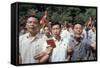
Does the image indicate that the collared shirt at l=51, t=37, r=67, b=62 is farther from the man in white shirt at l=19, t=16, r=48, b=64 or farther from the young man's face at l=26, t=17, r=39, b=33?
the young man's face at l=26, t=17, r=39, b=33

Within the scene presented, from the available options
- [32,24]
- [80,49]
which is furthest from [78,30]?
[32,24]

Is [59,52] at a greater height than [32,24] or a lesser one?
lesser

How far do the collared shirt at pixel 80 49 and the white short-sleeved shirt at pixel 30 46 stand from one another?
25cm

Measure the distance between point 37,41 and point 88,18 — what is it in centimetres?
49

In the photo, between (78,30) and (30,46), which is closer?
(30,46)

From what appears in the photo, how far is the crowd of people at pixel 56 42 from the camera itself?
2.05 m

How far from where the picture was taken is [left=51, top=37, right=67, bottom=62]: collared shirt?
7.06 ft

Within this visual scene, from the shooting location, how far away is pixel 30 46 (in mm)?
2057

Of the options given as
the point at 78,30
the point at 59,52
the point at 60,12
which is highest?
the point at 60,12

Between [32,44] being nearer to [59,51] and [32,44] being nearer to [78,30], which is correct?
[59,51]

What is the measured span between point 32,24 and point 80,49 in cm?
46

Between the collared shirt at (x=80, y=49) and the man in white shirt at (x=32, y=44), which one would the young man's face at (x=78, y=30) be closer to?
the collared shirt at (x=80, y=49)

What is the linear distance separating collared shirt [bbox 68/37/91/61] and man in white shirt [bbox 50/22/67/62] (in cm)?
7
